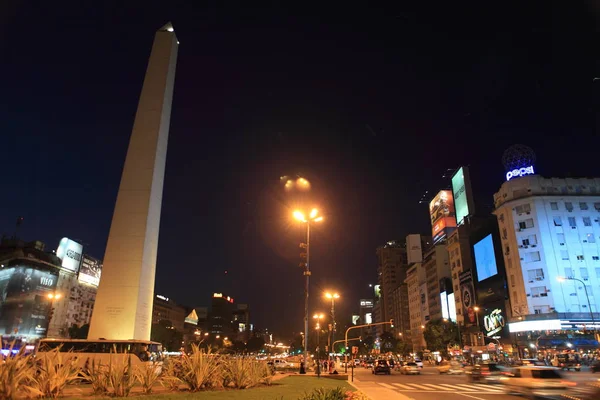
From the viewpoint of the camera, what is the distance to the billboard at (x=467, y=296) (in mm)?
83750

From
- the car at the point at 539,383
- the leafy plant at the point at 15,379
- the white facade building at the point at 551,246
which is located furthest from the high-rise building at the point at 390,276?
the leafy plant at the point at 15,379

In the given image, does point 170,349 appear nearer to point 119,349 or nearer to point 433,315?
point 433,315

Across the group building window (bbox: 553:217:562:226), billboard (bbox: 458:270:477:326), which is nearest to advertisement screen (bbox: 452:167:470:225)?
billboard (bbox: 458:270:477:326)

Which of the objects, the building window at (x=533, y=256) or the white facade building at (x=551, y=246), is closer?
the white facade building at (x=551, y=246)

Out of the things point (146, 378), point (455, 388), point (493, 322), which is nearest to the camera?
point (146, 378)

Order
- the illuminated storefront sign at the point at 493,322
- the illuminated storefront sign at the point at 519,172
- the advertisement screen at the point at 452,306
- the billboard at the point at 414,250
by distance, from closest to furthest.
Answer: the illuminated storefront sign at the point at 493,322, the illuminated storefront sign at the point at 519,172, the advertisement screen at the point at 452,306, the billboard at the point at 414,250

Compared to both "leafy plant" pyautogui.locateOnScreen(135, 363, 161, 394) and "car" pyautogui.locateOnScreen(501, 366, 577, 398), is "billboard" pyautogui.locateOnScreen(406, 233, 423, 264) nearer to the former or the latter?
"car" pyautogui.locateOnScreen(501, 366, 577, 398)

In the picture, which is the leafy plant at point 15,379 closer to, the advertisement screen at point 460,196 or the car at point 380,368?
the car at point 380,368

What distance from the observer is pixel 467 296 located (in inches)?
3477

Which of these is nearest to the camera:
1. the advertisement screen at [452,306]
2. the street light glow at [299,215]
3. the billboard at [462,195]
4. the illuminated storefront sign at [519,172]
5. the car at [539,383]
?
the car at [539,383]

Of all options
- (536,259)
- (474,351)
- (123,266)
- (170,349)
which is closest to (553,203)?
(536,259)

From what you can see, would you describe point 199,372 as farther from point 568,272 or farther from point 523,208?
point 523,208

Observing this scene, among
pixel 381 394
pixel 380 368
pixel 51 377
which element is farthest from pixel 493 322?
pixel 51 377

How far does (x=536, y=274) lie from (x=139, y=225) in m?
63.8
